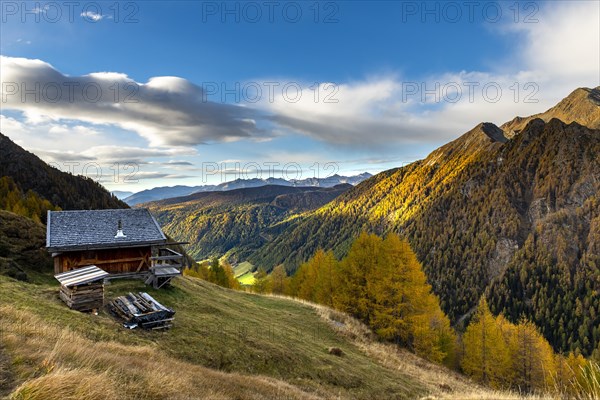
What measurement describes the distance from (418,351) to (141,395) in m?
38.9

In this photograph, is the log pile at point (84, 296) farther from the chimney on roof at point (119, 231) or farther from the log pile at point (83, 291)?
the chimney on roof at point (119, 231)

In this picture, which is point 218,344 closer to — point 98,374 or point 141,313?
point 141,313

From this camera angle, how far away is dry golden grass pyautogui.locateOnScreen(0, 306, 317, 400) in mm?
6312

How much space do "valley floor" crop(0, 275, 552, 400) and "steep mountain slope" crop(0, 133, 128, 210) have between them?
5287 inches

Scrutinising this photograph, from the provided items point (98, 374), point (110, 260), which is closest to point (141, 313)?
point (98, 374)

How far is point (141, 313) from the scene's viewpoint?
663 inches

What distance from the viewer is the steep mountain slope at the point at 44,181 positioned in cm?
13000

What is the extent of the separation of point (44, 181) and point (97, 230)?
143 metres

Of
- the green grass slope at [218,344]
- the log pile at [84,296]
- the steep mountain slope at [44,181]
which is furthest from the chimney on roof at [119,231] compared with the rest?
the steep mountain slope at [44,181]

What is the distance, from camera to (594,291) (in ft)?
552

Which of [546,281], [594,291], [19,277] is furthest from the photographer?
[546,281]

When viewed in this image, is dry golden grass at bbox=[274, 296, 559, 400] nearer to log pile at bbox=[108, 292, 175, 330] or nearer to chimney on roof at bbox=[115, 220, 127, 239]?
log pile at bbox=[108, 292, 175, 330]


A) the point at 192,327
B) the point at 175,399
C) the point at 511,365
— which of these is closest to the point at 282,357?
the point at 192,327

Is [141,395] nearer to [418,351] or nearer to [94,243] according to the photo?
[94,243]
